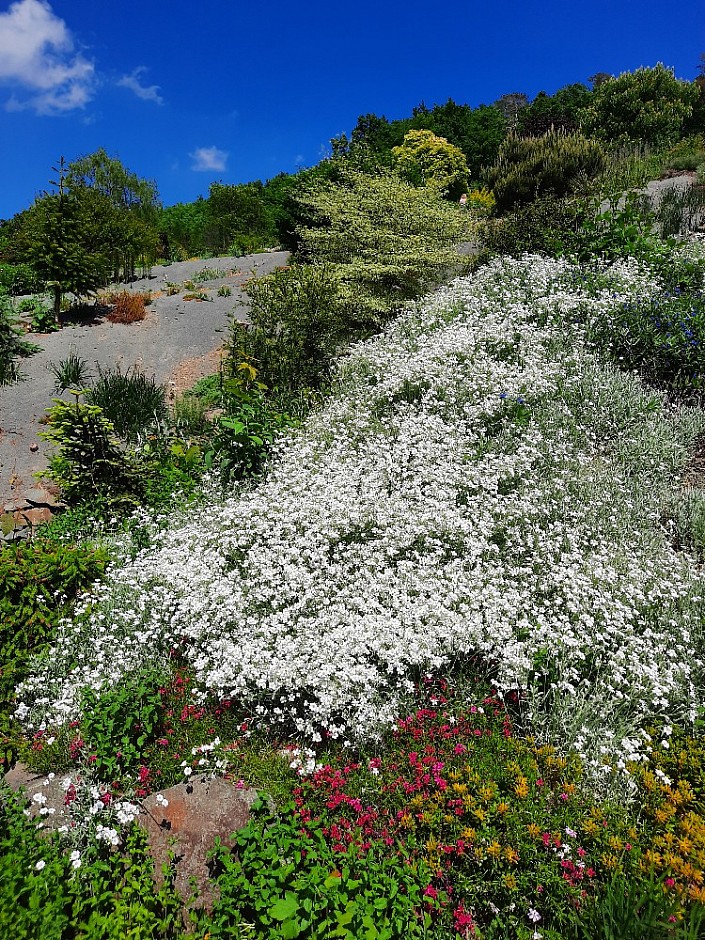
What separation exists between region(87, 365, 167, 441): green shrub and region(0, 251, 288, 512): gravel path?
1.31 metres

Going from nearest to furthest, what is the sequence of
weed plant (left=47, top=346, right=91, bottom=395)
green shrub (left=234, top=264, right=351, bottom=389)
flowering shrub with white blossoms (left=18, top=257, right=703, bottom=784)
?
flowering shrub with white blossoms (left=18, top=257, right=703, bottom=784), green shrub (left=234, top=264, right=351, bottom=389), weed plant (left=47, top=346, right=91, bottom=395)

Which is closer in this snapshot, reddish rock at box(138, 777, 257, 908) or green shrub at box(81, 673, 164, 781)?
reddish rock at box(138, 777, 257, 908)

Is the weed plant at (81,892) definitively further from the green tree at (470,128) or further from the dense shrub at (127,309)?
the green tree at (470,128)

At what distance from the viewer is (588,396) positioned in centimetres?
810

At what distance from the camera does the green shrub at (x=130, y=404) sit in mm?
9242

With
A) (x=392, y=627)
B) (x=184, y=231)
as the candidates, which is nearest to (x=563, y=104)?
(x=184, y=231)

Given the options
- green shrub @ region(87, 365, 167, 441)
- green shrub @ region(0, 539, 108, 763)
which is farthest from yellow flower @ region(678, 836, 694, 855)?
green shrub @ region(87, 365, 167, 441)

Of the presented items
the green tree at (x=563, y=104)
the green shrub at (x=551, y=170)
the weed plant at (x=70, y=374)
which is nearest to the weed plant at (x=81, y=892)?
the weed plant at (x=70, y=374)

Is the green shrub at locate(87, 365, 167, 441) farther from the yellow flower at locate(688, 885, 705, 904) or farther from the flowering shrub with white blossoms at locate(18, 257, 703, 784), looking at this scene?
the yellow flower at locate(688, 885, 705, 904)

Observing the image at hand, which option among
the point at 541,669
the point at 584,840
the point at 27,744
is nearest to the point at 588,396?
the point at 541,669

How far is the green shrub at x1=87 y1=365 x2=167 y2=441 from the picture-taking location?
9.24 metres

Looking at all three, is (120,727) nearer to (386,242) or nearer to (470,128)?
(386,242)

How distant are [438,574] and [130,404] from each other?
684 centimetres

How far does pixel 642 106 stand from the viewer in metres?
35.3
